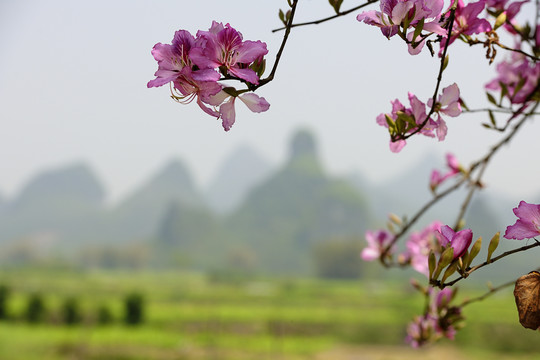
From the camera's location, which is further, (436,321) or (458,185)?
(458,185)

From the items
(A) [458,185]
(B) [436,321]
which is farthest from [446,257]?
(A) [458,185]

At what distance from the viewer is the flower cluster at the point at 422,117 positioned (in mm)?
644

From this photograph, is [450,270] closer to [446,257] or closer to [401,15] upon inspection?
[446,257]

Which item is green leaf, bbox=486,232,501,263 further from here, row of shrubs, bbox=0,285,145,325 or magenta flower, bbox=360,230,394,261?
row of shrubs, bbox=0,285,145,325

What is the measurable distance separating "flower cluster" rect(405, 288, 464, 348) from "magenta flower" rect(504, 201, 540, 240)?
43 cm

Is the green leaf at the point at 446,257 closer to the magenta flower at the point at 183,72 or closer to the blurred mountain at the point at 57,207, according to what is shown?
the magenta flower at the point at 183,72

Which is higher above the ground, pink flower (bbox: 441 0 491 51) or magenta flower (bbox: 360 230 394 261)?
pink flower (bbox: 441 0 491 51)

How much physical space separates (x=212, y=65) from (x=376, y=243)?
82cm

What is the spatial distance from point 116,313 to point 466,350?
11.7 meters

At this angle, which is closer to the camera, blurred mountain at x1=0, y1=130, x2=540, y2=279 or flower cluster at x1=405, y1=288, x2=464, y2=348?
flower cluster at x1=405, y1=288, x2=464, y2=348

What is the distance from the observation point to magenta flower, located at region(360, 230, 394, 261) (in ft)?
3.91

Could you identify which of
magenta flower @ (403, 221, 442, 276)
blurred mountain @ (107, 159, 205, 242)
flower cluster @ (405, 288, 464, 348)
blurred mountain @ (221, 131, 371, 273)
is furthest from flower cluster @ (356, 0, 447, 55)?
blurred mountain @ (107, 159, 205, 242)

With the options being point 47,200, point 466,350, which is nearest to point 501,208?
point 47,200

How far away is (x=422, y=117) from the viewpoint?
660 millimetres
